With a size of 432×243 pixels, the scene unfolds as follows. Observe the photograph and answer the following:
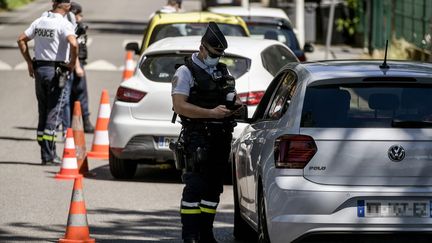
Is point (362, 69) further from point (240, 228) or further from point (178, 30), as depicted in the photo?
point (178, 30)

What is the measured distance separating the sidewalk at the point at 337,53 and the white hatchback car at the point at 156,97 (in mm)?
16950

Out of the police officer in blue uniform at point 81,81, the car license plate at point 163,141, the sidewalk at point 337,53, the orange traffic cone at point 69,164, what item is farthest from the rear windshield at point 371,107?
the sidewalk at point 337,53

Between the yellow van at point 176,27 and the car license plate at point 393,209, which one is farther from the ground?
the car license plate at point 393,209

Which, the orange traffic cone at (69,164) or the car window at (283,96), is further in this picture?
the orange traffic cone at (69,164)

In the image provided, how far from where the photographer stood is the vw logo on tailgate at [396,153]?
8.31 meters

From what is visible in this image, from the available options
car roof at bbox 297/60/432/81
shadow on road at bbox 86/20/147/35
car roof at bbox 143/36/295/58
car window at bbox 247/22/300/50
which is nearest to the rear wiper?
car roof at bbox 297/60/432/81

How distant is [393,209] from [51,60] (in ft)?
26.6

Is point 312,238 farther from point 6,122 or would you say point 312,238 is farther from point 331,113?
point 6,122

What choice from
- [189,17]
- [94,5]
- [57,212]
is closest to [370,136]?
A: [57,212]

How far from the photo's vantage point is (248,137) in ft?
32.3

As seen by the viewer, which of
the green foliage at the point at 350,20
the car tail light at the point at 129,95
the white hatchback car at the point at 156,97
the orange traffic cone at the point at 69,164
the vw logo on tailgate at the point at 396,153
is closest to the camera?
the vw logo on tailgate at the point at 396,153

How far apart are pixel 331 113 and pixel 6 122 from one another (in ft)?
40.4

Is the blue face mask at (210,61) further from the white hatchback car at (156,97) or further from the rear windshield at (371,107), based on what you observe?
the white hatchback car at (156,97)

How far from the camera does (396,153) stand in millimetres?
8320
